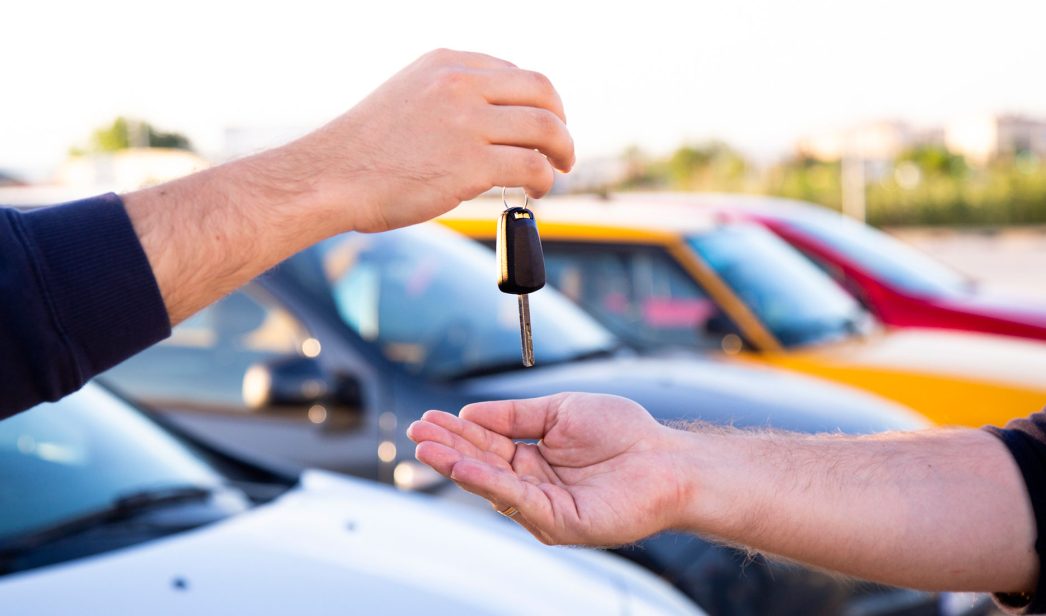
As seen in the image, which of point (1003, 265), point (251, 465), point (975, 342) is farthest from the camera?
point (1003, 265)

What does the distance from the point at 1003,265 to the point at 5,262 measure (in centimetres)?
2333

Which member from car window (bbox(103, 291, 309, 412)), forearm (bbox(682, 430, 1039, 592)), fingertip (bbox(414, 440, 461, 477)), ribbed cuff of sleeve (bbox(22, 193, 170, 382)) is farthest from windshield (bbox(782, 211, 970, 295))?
ribbed cuff of sleeve (bbox(22, 193, 170, 382))

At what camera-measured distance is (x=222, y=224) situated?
170cm

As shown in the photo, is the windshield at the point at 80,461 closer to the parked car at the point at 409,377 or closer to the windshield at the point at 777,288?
the parked car at the point at 409,377

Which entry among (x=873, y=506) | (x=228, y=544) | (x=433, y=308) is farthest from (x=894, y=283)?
(x=228, y=544)

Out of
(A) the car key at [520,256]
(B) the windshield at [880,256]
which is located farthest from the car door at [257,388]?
(B) the windshield at [880,256]

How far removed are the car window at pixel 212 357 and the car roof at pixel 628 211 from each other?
123cm

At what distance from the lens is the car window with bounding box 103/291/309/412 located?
4062mm

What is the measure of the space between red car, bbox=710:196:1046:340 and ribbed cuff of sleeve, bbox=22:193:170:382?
495 cm

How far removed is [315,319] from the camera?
154 inches

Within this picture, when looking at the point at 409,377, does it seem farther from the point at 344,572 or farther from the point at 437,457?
the point at 437,457

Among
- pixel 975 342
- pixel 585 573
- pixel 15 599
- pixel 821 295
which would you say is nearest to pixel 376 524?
pixel 585 573

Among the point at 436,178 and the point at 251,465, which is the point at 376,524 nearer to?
the point at 251,465

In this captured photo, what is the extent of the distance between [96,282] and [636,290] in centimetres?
416
